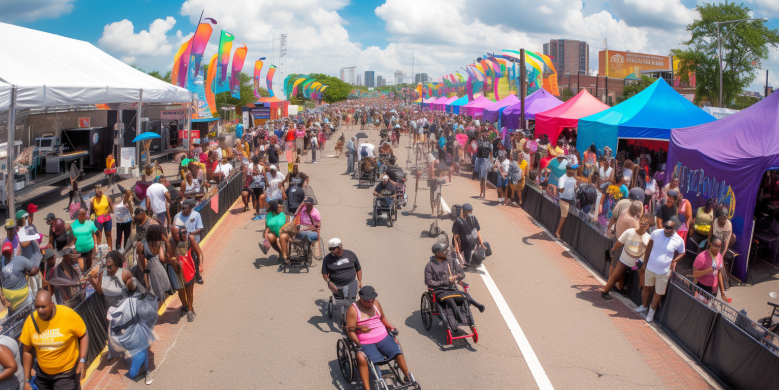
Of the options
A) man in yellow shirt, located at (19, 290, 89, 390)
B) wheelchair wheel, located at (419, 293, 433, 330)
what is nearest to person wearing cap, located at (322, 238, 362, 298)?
wheelchair wheel, located at (419, 293, 433, 330)

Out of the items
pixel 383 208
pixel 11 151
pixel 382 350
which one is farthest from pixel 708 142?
pixel 11 151

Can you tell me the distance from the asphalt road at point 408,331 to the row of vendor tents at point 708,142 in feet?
11.3

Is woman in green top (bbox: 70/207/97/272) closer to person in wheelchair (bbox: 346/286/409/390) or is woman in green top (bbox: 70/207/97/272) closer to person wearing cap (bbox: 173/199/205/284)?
person wearing cap (bbox: 173/199/205/284)

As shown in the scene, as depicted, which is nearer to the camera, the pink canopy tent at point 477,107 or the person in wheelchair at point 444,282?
the person in wheelchair at point 444,282

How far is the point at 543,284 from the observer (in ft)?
33.2

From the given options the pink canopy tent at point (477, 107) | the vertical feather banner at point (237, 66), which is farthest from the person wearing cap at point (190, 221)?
the pink canopy tent at point (477, 107)

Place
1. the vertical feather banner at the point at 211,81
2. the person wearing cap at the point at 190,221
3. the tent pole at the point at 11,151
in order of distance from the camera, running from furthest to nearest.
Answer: the vertical feather banner at the point at 211,81, the tent pole at the point at 11,151, the person wearing cap at the point at 190,221

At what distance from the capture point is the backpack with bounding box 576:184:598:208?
12.4 meters

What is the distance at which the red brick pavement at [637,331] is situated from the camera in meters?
6.72

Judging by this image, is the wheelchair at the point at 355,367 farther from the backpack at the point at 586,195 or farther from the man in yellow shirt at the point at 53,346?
the backpack at the point at 586,195

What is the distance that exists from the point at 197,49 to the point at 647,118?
20701 mm

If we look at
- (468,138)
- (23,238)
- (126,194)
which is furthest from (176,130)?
(23,238)

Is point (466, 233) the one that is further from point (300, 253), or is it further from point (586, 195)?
point (586, 195)

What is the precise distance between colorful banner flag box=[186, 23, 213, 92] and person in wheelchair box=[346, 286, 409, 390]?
23.7 metres
